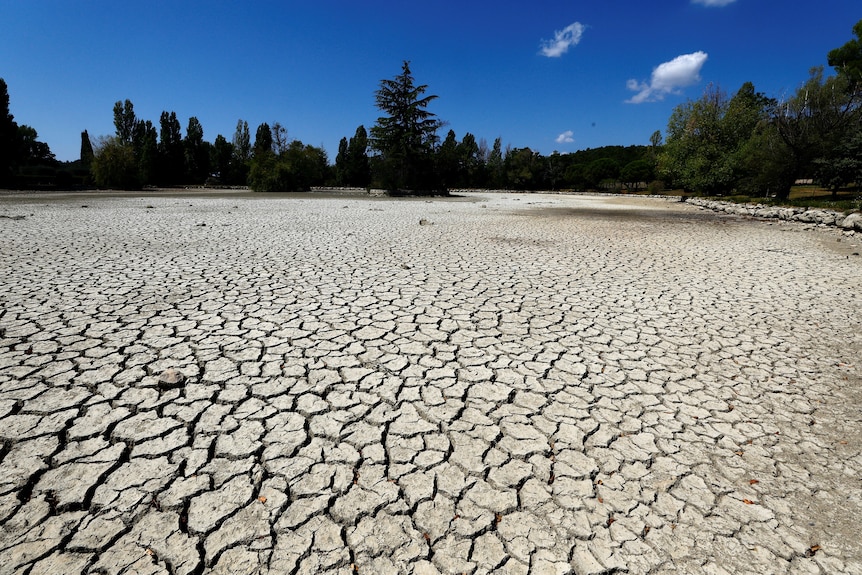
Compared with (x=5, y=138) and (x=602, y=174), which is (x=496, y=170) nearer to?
(x=602, y=174)

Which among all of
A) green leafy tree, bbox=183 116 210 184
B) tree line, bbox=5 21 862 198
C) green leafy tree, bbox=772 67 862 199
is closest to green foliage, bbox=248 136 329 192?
tree line, bbox=5 21 862 198

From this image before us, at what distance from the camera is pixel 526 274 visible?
6875 mm

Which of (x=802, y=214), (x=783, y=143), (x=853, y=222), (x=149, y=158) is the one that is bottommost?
(x=853, y=222)

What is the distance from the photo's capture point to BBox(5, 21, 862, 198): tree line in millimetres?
22812

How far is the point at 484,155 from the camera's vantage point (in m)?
68.4

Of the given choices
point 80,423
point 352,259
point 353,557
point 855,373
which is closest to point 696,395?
point 855,373

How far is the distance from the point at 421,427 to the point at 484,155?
231 ft

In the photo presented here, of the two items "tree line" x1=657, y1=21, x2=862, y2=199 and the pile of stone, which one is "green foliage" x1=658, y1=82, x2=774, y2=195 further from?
the pile of stone

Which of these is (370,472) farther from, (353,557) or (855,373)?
(855,373)

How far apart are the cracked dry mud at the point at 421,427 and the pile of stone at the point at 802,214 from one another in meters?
11.1


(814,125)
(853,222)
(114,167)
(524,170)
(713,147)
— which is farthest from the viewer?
(524,170)

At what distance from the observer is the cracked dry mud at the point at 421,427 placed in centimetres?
186

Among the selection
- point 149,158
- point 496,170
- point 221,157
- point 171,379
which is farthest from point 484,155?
point 171,379

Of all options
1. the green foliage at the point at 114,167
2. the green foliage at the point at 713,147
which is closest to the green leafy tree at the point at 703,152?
the green foliage at the point at 713,147
